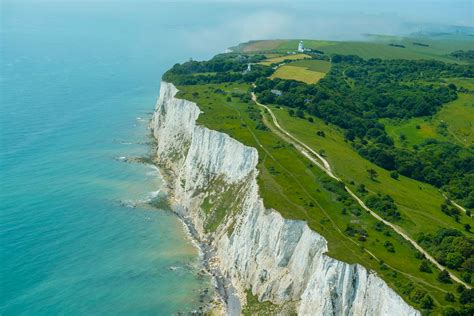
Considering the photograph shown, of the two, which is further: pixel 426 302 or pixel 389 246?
pixel 389 246

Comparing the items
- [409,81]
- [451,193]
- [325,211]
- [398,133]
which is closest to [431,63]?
[409,81]

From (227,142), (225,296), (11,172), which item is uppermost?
(227,142)

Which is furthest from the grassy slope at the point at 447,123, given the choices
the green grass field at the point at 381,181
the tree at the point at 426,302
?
the tree at the point at 426,302

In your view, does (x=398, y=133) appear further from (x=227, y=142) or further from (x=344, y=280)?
(x=344, y=280)

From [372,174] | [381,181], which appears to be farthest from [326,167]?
[381,181]

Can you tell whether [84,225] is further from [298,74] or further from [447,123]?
[447,123]

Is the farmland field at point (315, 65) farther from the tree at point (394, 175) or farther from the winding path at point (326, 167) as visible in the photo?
the tree at point (394, 175)
